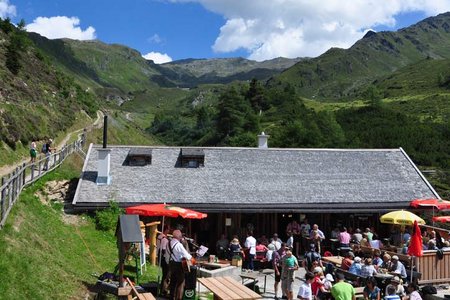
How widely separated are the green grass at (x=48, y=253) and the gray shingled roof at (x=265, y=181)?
2115 mm

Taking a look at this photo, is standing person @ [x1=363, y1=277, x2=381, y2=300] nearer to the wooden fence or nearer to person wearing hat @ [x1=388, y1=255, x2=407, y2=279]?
person wearing hat @ [x1=388, y1=255, x2=407, y2=279]

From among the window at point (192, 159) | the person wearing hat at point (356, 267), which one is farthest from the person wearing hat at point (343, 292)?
the window at point (192, 159)

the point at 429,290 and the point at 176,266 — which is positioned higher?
the point at 176,266

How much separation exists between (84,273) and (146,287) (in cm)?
186

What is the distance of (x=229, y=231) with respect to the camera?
22359 mm

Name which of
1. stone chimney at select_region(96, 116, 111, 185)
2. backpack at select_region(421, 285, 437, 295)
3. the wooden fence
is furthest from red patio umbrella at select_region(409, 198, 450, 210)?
the wooden fence

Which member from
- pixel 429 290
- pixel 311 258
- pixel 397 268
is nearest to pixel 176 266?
pixel 311 258

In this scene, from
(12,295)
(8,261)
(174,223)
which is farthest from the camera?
(174,223)

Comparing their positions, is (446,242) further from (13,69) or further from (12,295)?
(13,69)

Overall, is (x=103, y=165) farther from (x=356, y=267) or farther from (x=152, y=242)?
(x=356, y=267)

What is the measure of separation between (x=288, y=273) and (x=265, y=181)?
30.0 feet

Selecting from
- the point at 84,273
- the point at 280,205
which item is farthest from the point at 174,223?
the point at 84,273

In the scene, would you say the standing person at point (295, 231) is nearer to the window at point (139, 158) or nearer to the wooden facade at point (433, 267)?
the wooden facade at point (433, 267)

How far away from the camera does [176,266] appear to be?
38.1ft
